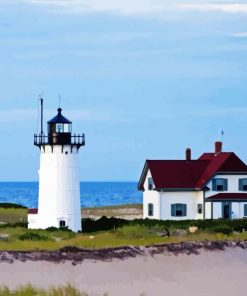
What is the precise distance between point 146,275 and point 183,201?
74.8 ft

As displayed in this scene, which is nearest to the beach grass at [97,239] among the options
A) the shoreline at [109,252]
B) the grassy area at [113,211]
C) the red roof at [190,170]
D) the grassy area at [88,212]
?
the shoreline at [109,252]

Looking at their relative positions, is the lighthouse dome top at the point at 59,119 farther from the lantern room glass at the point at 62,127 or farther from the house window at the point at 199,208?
the house window at the point at 199,208

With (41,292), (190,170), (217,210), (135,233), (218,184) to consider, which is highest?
(190,170)

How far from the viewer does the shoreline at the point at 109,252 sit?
30.0 metres

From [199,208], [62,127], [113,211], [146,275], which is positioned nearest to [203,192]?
[199,208]

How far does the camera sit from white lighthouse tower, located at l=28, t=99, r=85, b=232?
44500 millimetres

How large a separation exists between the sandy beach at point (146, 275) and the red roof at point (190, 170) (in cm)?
1875

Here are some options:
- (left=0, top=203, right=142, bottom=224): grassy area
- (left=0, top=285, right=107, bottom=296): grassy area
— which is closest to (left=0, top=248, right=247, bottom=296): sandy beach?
(left=0, top=285, right=107, bottom=296): grassy area

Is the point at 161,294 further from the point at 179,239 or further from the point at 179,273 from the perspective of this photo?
the point at 179,239

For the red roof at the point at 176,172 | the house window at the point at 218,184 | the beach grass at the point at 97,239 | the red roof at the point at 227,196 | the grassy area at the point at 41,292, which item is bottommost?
the grassy area at the point at 41,292

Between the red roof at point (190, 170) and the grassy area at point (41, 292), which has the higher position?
the red roof at point (190, 170)

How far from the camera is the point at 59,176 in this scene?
44375 millimetres

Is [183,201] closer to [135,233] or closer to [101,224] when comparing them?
[101,224]

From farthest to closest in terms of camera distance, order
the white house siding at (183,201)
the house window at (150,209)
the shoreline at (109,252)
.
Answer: the house window at (150,209)
the white house siding at (183,201)
the shoreline at (109,252)
